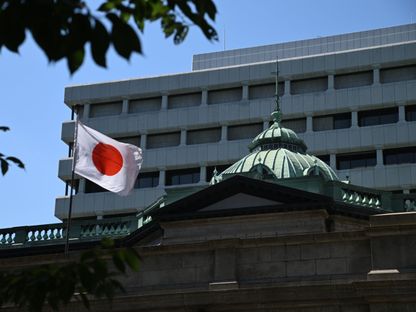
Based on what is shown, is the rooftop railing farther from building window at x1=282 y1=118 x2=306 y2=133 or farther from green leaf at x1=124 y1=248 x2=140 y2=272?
building window at x1=282 y1=118 x2=306 y2=133

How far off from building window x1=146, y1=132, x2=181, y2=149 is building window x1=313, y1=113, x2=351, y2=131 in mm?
11222

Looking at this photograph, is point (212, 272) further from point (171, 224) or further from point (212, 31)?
point (212, 31)

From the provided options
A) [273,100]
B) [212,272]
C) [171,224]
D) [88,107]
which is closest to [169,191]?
[171,224]

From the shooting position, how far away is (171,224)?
32062 millimetres

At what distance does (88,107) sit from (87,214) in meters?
9.79

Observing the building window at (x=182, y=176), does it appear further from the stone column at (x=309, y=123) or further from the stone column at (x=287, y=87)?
the stone column at (x=309, y=123)

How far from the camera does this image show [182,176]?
248 ft

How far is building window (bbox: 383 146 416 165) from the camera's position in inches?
2761

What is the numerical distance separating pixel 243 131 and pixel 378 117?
1044 centimetres

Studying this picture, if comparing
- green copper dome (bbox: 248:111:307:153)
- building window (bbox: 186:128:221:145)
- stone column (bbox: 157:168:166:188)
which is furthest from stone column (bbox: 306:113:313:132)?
green copper dome (bbox: 248:111:307:153)

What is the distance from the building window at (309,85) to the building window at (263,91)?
3.15ft

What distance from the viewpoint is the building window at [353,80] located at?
239 feet

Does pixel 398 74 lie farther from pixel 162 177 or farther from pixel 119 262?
pixel 119 262

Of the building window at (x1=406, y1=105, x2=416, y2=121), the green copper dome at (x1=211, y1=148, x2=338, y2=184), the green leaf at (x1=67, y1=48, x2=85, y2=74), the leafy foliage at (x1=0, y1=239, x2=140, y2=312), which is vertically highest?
the building window at (x1=406, y1=105, x2=416, y2=121)
